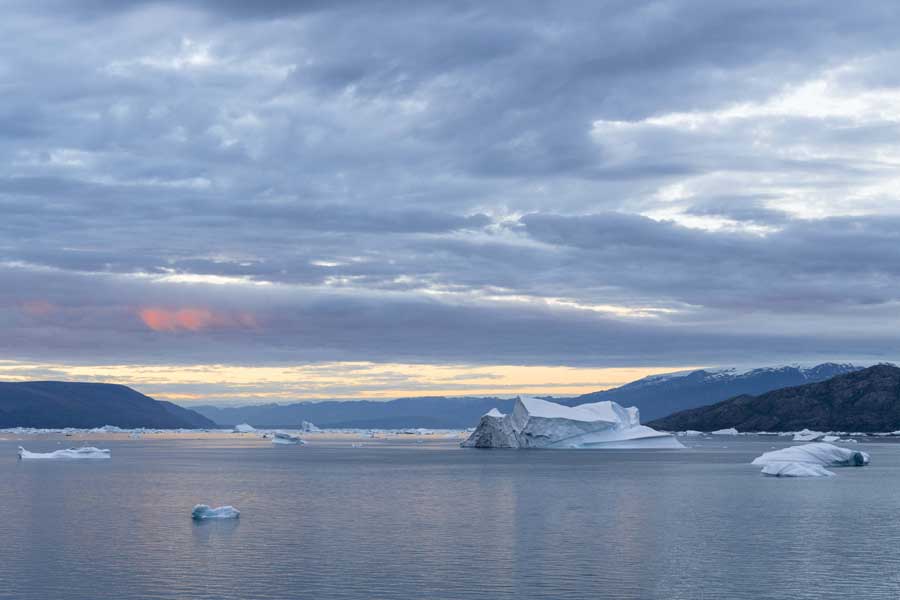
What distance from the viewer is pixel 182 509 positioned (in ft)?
179

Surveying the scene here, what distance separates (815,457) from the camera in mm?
90688

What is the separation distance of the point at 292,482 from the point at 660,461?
5100 cm

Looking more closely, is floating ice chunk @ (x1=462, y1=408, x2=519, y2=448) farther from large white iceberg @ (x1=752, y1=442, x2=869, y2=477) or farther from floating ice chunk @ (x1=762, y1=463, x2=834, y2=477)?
floating ice chunk @ (x1=762, y1=463, x2=834, y2=477)

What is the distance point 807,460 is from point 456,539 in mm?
54977

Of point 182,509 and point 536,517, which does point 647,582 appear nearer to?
point 536,517

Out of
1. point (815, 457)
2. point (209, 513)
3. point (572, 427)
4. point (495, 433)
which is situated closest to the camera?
point (209, 513)

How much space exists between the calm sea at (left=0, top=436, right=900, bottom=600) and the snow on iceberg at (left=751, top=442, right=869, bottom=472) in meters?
7.57

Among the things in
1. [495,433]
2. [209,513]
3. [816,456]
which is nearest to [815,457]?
[816,456]

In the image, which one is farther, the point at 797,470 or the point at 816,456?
the point at 816,456

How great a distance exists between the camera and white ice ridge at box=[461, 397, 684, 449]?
126 metres

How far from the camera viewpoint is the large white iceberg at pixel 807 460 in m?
79.5

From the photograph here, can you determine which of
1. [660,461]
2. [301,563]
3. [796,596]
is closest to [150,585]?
[301,563]

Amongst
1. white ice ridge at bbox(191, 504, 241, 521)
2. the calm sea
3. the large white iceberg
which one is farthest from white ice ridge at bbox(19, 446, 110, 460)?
white ice ridge at bbox(191, 504, 241, 521)

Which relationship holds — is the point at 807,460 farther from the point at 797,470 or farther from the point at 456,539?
the point at 456,539
